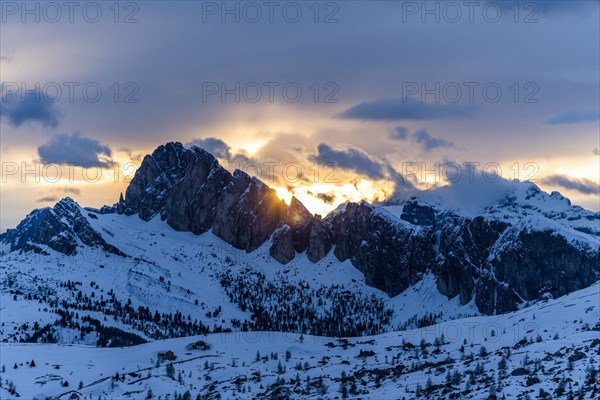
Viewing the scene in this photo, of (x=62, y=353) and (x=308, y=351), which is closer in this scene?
(x=308, y=351)

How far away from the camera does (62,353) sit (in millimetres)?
84500

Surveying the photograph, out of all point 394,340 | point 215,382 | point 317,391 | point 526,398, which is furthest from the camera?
point 394,340

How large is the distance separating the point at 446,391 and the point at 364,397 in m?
6.38

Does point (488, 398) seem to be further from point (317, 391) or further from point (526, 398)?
point (317, 391)

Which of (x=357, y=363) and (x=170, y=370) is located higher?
(x=357, y=363)

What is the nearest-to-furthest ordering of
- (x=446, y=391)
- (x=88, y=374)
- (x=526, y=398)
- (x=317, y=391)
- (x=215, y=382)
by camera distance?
(x=526, y=398) → (x=446, y=391) → (x=317, y=391) → (x=215, y=382) → (x=88, y=374)

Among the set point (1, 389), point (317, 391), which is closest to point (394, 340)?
point (317, 391)

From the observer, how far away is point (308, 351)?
7800 centimetres

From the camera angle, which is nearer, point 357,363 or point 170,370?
point 170,370

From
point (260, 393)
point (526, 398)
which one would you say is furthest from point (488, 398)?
point (260, 393)

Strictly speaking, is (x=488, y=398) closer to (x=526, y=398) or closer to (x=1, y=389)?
(x=526, y=398)

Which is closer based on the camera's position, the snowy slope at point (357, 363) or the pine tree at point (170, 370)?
the snowy slope at point (357, 363)

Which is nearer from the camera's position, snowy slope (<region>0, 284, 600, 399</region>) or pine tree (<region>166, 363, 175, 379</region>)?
snowy slope (<region>0, 284, 600, 399</region>)

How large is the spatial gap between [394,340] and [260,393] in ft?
61.6
